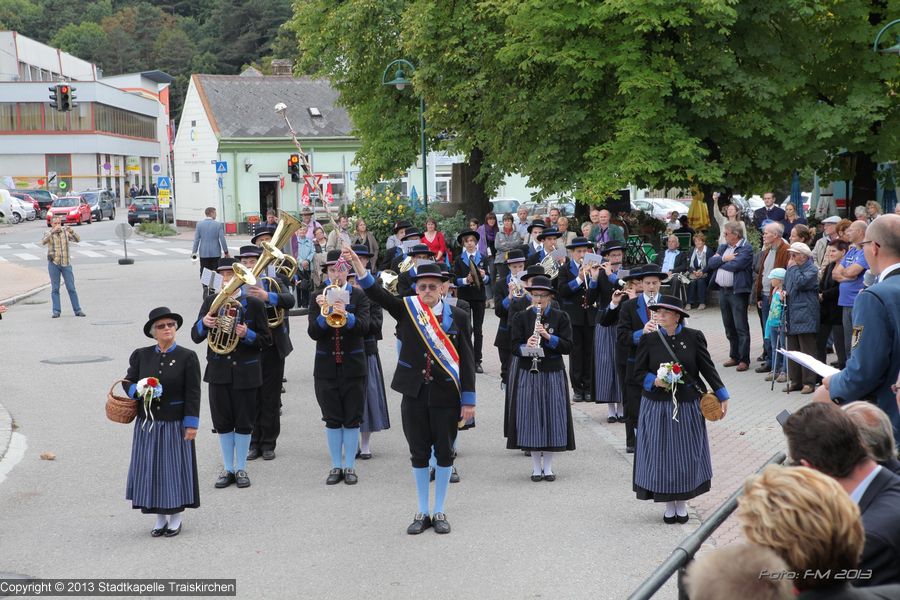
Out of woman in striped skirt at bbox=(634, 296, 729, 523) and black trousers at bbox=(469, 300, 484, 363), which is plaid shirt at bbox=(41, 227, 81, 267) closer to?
black trousers at bbox=(469, 300, 484, 363)

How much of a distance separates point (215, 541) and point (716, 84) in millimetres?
17479

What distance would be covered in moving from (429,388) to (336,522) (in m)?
1.34

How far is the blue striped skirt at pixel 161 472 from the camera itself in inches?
328

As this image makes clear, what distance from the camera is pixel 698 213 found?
2581 centimetres

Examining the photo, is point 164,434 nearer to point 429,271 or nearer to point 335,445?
point 335,445

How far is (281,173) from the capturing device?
186 ft

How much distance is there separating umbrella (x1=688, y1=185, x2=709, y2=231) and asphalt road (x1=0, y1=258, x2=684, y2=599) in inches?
518

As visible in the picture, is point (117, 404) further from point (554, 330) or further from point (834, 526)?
point (834, 526)

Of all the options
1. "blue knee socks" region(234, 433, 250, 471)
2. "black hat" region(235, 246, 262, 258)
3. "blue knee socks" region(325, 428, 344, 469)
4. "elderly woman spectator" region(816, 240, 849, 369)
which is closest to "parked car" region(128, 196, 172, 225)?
"black hat" region(235, 246, 262, 258)

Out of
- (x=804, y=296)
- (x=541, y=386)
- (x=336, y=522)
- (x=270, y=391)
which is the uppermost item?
(x=804, y=296)

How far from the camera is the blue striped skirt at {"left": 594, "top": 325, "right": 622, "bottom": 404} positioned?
1245 centimetres

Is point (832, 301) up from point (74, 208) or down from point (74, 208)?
down

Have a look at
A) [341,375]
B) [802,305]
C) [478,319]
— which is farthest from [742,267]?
[341,375]

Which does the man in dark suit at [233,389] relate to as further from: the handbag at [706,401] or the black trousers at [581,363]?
the black trousers at [581,363]
